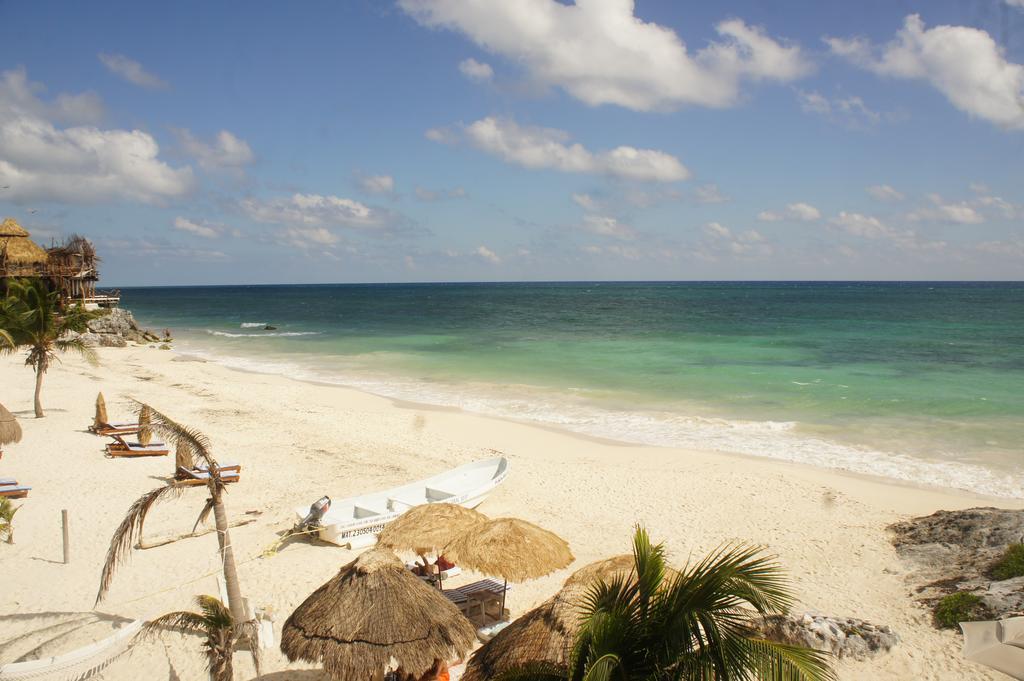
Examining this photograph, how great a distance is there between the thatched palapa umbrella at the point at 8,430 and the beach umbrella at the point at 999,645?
19.6 m

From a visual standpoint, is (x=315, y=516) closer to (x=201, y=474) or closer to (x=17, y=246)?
(x=201, y=474)

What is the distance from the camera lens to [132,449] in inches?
636

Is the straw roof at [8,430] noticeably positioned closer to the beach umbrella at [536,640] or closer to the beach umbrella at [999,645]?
the beach umbrella at [536,640]

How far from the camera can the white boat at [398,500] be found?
11.1 meters

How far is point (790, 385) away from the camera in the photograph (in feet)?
89.3

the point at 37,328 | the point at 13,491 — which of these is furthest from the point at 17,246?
the point at 13,491

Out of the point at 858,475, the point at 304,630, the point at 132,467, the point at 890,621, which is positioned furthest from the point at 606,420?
the point at 304,630

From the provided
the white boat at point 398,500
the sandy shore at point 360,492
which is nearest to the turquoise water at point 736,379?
the sandy shore at point 360,492

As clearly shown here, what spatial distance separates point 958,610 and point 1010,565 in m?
1.40

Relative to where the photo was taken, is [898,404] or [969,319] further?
[969,319]

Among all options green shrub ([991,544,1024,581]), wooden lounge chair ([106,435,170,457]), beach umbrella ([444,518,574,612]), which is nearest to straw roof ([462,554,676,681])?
beach umbrella ([444,518,574,612])

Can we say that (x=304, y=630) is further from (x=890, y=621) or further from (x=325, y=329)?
(x=325, y=329)

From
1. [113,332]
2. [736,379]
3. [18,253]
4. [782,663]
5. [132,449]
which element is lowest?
[132,449]

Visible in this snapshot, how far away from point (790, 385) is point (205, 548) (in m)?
23.9
